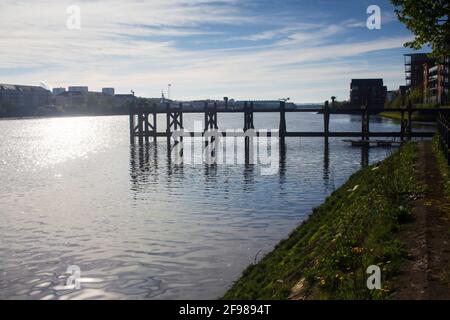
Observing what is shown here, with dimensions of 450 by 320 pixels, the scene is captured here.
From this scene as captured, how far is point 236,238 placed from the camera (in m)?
20.2

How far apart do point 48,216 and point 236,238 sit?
35.3ft

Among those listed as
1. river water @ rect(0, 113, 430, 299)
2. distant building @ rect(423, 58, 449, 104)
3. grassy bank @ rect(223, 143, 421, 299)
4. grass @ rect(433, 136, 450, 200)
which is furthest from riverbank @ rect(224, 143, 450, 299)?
distant building @ rect(423, 58, 449, 104)

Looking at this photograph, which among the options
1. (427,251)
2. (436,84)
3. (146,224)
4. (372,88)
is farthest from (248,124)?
(372,88)

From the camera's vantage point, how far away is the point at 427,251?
9.41m

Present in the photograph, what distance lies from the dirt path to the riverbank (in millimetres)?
21

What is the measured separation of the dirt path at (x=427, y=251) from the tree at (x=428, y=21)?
501 centimetres

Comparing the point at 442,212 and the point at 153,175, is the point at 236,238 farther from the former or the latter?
the point at 153,175

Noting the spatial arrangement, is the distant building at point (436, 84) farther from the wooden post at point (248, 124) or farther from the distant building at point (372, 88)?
the wooden post at point (248, 124)

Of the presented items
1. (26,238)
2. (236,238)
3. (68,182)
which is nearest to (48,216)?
(26,238)

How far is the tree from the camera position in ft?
50.0

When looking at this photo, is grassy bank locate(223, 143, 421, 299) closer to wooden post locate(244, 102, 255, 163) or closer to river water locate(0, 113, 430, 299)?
river water locate(0, 113, 430, 299)

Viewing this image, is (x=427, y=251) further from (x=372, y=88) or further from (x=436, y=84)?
(x=372, y=88)

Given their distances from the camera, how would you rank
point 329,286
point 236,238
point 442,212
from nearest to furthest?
point 329,286
point 442,212
point 236,238
